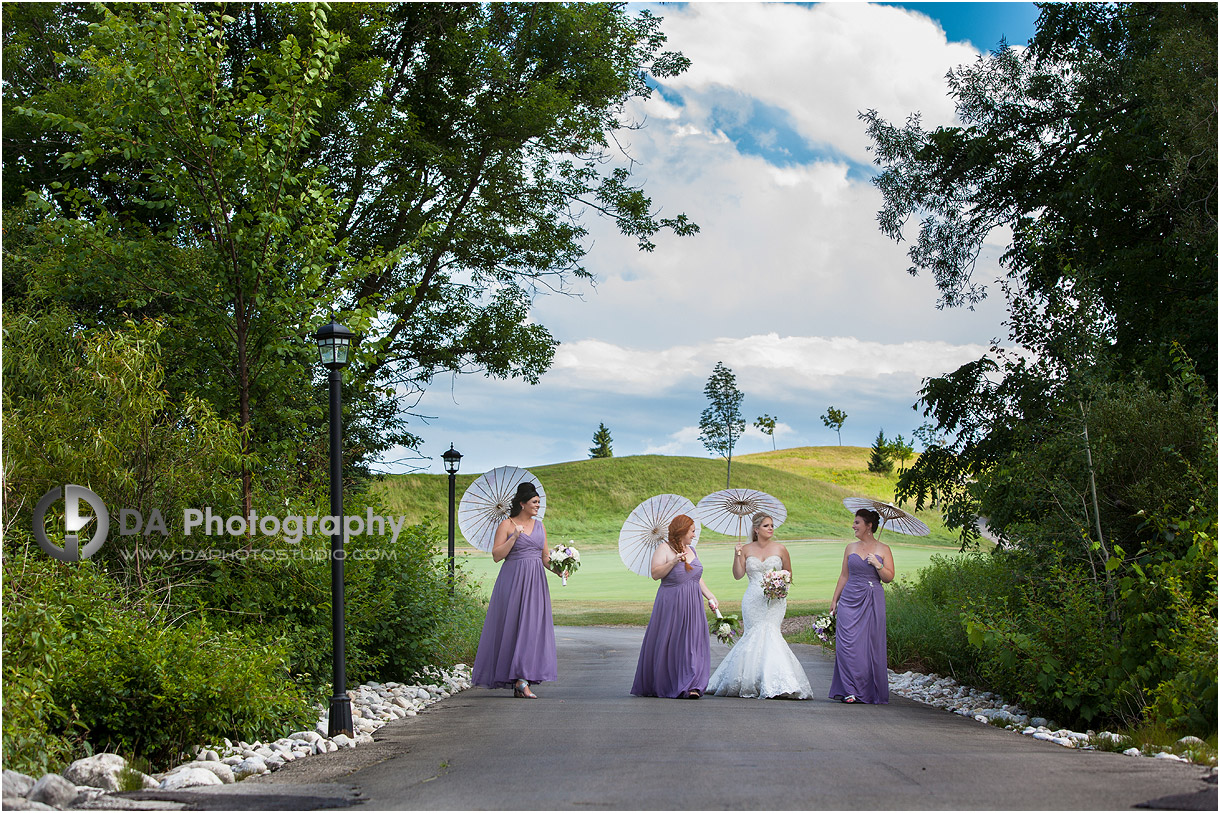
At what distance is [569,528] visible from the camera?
58.7 meters

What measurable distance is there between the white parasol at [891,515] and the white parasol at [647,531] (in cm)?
204

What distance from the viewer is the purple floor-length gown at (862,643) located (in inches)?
410

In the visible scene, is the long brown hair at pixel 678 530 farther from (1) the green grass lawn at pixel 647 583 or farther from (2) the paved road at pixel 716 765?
(1) the green grass lawn at pixel 647 583

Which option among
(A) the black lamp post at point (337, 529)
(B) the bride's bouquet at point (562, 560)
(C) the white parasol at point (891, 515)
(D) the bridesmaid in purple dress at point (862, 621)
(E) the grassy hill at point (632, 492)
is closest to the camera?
(A) the black lamp post at point (337, 529)

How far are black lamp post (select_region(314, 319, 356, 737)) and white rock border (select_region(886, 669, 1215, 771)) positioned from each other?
598 cm

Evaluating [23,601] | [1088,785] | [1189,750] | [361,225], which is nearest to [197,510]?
[23,601]

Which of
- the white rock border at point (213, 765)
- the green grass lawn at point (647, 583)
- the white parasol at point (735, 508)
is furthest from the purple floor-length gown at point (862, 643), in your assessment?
the green grass lawn at point (647, 583)

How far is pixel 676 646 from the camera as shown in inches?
418

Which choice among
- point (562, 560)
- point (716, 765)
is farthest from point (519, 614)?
point (716, 765)

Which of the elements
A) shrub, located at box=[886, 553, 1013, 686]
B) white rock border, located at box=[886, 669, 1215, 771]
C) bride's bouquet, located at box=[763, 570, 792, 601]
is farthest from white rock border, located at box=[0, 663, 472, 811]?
shrub, located at box=[886, 553, 1013, 686]

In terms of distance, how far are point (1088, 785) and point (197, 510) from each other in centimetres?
767

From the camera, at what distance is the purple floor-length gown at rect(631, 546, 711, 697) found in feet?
34.6

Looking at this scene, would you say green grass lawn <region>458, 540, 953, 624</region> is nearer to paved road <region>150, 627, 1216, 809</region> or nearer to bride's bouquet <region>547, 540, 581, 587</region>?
bride's bouquet <region>547, 540, 581, 587</region>

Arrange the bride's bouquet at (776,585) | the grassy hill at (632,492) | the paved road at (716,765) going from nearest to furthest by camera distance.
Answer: the paved road at (716,765), the bride's bouquet at (776,585), the grassy hill at (632,492)
